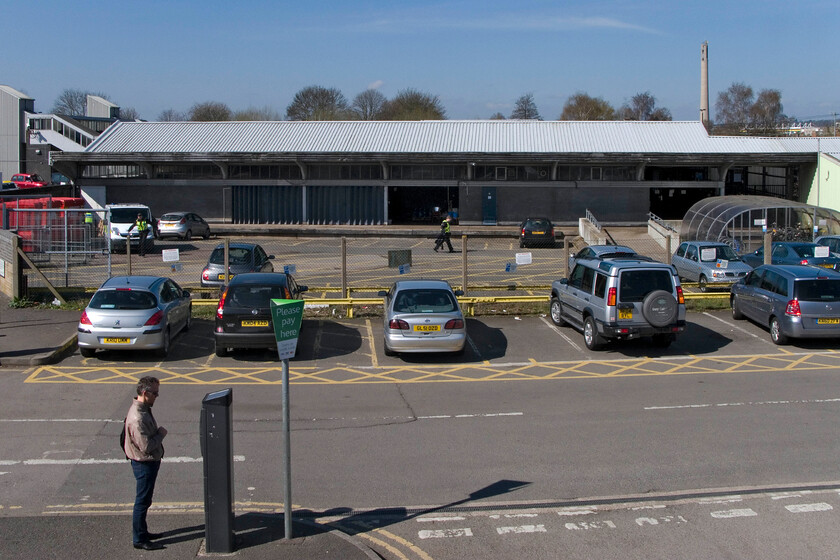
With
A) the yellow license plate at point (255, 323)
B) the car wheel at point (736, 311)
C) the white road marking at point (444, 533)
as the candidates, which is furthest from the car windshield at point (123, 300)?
the car wheel at point (736, 311)

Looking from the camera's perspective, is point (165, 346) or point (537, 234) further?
point (537, 234)

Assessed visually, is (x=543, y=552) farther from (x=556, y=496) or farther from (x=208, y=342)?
(x=208, y=342)

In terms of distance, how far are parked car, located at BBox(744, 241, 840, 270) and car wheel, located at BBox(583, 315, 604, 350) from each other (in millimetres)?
11115

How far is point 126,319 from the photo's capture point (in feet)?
49.7

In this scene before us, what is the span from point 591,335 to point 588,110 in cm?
8738

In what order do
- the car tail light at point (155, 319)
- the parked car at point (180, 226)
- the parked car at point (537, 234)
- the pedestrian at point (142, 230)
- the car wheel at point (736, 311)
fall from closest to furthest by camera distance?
the car tail light at point (155, 319), the car wheel at point (736, 311), the pedestrian at point (142, 230), the parked car at point (537, 234), the parked car at point (180, 226)

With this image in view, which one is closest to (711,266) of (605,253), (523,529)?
(605,253)

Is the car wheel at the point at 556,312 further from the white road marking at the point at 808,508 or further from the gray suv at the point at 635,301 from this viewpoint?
the white road marking at the point at 808,508

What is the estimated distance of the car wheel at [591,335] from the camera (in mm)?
16484

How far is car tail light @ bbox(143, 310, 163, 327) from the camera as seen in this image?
15234mm

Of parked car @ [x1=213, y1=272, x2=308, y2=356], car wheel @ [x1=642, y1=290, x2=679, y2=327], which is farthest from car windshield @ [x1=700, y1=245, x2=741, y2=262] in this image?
parked car @ [x1=213, y1=272, x2=308, y2=356]

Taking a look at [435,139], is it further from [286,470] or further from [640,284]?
[286,470]

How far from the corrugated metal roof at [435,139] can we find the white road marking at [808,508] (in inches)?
1498

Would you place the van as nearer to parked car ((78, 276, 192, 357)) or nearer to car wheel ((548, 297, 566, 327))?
parked car ((78, 276, 192, 357))
